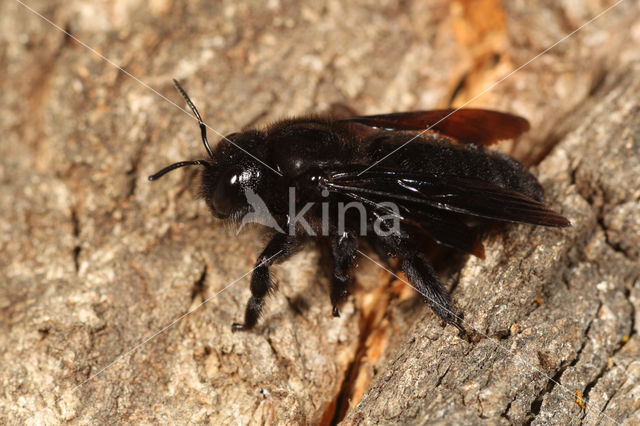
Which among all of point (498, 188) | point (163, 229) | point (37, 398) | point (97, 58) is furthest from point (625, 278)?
point (97, 58)

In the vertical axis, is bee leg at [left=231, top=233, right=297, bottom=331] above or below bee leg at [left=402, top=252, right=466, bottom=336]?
above

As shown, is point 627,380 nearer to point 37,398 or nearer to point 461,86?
point 461,86

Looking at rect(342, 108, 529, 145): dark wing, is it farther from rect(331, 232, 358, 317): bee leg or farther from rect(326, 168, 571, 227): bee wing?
rect(331, 232, 358, 317): bee leg

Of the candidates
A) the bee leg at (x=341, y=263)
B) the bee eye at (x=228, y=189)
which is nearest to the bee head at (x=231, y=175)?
the bee eye at (x=228, y=189)

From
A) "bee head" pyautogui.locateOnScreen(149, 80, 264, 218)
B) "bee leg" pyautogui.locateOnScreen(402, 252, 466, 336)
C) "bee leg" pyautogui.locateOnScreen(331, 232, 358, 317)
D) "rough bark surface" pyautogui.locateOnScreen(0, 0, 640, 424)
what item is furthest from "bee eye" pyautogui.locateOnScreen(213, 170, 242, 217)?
"bee leg" pyautogui.locateOnScreen(402, 252, 466, 336)

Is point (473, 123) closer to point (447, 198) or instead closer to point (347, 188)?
point (447, 198)
